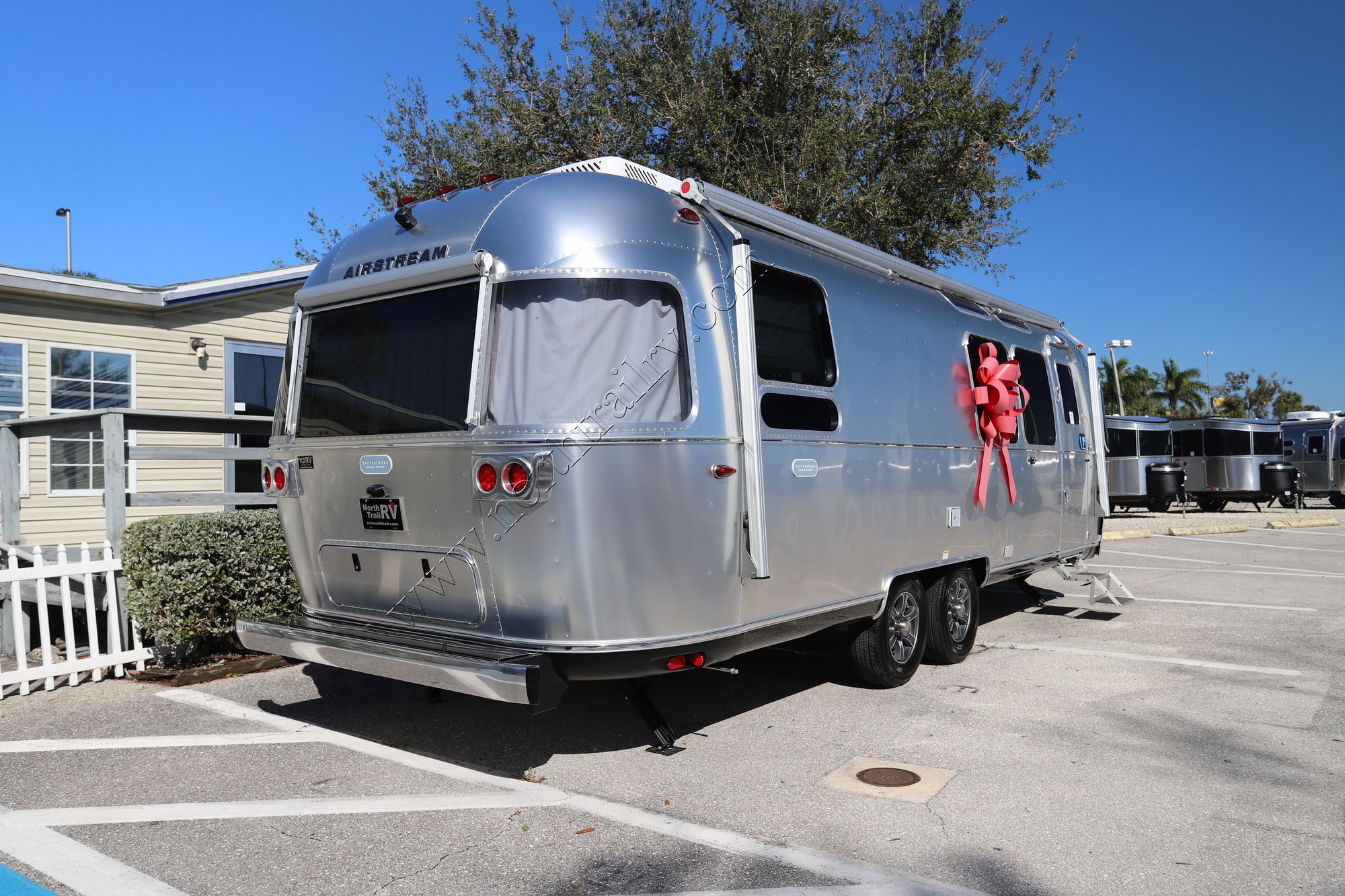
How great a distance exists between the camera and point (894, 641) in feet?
21.8

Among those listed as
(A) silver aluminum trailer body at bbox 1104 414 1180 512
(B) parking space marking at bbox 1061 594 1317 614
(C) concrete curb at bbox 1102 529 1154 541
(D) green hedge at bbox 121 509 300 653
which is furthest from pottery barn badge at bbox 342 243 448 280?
(A) silver aluminum trailer body at bbox 1104 414 1180 512

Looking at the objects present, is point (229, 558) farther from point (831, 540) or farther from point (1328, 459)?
point (1328, 459)

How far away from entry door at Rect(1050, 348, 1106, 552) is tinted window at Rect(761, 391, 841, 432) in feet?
13.8

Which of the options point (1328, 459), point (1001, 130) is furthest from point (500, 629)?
point (1328, 459)

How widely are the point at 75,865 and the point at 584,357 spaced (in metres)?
2.85

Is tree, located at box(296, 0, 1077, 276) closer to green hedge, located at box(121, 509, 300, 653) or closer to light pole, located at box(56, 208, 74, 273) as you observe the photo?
green hedge, located at box(121, 509, 300, 653)

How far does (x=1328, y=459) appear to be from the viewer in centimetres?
2775

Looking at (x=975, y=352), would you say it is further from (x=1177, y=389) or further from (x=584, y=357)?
(x=1177, y=389)

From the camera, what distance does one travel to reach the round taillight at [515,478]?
4430mm

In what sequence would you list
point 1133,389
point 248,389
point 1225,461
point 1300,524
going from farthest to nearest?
1. point 1133,389
2. point 1225,461
3. point 1300,524
4. point 248,389

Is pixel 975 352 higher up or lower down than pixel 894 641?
higher up

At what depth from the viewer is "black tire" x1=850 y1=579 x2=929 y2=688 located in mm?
6355

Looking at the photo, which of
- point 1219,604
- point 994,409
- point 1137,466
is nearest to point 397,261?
point 994,409

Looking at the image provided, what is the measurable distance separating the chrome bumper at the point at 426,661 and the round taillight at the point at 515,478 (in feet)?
2.37
